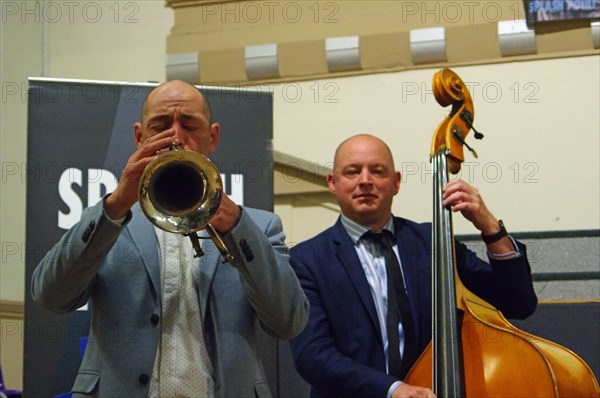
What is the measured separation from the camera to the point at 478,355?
217cm

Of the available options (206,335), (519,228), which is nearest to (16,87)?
(519,228)

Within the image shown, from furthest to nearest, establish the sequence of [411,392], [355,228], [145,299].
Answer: [355,228]
[411,392]
[145,299]

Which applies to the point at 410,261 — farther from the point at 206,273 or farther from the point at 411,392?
the point at 206,273

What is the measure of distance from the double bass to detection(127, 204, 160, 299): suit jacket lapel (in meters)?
0.68

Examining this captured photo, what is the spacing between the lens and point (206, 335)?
194 centimetres

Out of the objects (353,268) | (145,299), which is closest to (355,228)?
(353,268)

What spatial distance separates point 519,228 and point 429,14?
137cm

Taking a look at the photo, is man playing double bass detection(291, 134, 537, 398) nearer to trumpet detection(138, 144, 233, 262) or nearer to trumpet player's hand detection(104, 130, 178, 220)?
trumpet detection(138, 144, 233, 262)

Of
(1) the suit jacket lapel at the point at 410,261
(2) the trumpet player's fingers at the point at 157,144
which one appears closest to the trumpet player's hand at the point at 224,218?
(2) the trumpet player's fingers at the point at 157,144

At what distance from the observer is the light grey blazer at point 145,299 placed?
1.83 m

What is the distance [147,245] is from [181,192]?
0.22m

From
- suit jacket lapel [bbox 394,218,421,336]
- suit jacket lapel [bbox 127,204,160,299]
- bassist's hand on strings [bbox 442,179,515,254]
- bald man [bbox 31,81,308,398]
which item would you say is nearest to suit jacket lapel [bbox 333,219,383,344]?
suit jacket lapel [bbox 394,218,421,336]

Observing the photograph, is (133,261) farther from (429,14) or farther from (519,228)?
(429,14)

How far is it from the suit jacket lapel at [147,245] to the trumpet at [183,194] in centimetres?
17
